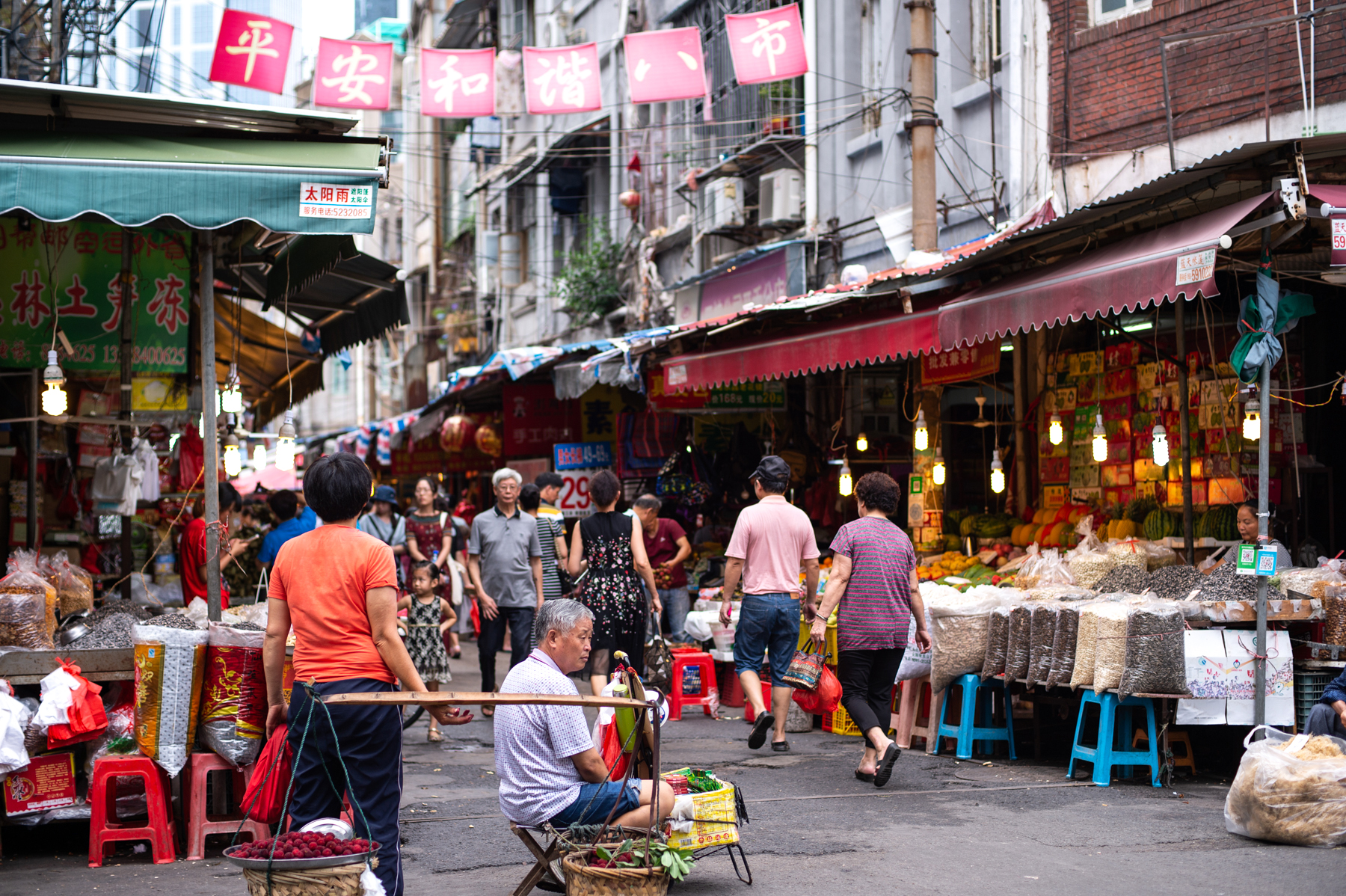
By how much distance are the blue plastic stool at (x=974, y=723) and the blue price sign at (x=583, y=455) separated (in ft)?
28.5

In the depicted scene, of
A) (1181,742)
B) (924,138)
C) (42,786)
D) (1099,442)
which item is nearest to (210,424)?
(42,786)

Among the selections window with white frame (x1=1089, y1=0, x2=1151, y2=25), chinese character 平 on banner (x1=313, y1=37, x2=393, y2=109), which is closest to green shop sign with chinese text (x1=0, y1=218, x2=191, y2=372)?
chinese character 平 on banner (x1=313, y1=37, x2=393, y2=109)

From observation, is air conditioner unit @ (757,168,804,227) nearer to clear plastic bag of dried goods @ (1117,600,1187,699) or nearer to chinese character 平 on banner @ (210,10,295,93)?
chinese character 平 on banner @ (210,10,295,93)

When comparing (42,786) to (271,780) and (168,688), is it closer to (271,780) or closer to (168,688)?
(168,688)

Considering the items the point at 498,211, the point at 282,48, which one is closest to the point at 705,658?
the point at 282,48

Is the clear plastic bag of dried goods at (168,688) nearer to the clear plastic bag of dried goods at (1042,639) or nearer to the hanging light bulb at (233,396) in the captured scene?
the hanging light bulb at (233,396)

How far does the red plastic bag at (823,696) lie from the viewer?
8727 mm

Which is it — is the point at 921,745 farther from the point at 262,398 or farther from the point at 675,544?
the point at 262,398

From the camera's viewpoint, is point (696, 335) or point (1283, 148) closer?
point (1283, 148)

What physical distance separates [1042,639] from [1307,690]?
1537 millimetres

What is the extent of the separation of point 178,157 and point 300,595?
2911 millimetres

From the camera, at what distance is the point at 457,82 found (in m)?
12.5

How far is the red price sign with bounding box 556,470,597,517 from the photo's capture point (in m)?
16.5

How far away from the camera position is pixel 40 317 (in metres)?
9.30
